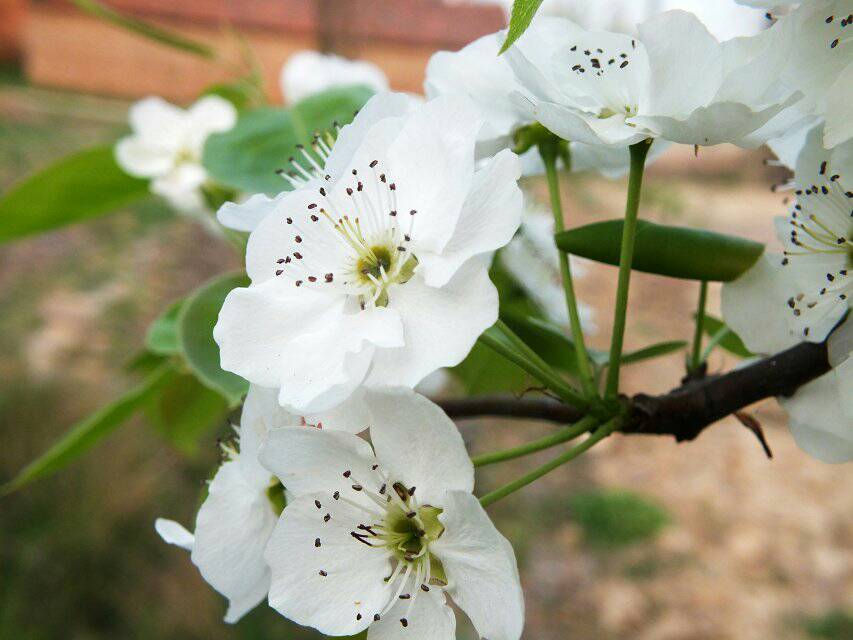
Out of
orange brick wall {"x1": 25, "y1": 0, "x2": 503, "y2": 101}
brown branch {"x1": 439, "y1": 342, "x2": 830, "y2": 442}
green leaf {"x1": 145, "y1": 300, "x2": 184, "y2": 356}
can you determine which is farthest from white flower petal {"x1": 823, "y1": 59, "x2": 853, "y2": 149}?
orange brick wall {"x1": 25, "y1": 0, "x2": 503, "y2": 101}

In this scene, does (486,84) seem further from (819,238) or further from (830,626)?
(830,626)

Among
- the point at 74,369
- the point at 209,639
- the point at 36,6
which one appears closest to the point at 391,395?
the point at 209,639

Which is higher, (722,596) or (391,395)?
(391,395)

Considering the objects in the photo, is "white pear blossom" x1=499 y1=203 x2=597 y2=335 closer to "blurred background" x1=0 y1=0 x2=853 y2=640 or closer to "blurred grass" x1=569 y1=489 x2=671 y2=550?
"blurred background" x1=0 y1=0 x2=853 y2=640

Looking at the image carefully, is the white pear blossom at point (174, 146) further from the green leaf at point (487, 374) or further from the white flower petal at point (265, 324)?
the white flower petal at point (265, 324)

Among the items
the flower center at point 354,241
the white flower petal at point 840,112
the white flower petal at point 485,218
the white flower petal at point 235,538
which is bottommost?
the white flower petal at point 235,538

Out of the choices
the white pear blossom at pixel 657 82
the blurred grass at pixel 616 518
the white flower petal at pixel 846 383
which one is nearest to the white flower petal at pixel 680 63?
the white pear blossom at pixel 657 82

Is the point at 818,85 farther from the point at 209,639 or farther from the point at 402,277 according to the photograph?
the point at 209,639

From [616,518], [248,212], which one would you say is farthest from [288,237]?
[616,518]
